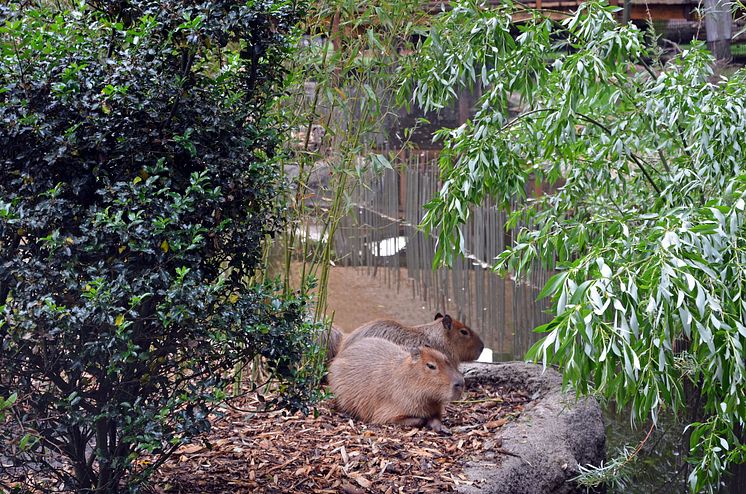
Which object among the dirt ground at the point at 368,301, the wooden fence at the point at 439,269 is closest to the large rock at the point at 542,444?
the wooden fence at the point at 439,269

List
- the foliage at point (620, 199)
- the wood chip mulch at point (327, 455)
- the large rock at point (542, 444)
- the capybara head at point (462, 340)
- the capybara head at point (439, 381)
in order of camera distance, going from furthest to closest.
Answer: the capybara head at point (462, 340) < the capybara head at point (439, 381) < the large rock at point (542, 444) < the wood chip mulch at point (327, 455) < the foliage at point (620, 199)

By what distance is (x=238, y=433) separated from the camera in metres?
4.02

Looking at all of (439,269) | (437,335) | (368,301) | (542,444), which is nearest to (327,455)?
(542,444)

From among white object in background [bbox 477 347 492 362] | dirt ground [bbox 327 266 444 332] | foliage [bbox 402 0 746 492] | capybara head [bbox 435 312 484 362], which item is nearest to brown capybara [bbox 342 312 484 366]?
capybara head [bbox 435 312 484 362]

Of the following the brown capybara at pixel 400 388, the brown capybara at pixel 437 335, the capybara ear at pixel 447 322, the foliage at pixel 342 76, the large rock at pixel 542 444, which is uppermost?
the foliage at pixel 342 76

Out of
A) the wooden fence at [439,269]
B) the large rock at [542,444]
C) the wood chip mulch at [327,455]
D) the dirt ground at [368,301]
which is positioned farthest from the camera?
the dirt ground at [368,301]

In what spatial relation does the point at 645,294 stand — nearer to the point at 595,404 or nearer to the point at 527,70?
the point at 527,70

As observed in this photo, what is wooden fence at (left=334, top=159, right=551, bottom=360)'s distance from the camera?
6.51m

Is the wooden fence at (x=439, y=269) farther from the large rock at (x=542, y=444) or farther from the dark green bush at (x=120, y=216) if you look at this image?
the dark green bush at (x=120, y=216)

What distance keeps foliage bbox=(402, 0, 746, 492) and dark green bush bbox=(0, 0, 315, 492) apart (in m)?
1.09

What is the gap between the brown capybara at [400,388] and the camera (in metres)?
4.27

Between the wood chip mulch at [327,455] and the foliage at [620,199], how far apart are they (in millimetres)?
910

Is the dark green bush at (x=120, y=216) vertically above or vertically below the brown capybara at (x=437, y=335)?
above

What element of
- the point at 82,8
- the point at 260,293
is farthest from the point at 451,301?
the point at 82,8
